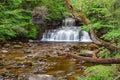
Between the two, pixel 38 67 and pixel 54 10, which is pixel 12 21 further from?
pixel 38 67

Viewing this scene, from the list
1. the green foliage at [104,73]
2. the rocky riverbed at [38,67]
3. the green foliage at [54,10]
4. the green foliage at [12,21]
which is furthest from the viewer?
the green foliage at [54,10]

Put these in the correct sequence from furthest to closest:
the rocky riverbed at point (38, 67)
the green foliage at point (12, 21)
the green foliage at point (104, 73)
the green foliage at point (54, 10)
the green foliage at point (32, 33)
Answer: the green foliage at point (54, 10) → the green foliage at point (32, 33) → the green foliage at point (12, 21) → the rocky riverbed at point (38, 67) → the green foliage at point (104, 73)

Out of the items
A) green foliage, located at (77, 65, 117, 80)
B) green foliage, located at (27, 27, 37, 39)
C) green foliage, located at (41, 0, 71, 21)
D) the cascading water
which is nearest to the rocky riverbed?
green foliage, located at (77, 65, 117, 80)

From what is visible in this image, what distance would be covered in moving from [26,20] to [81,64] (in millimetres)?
13211

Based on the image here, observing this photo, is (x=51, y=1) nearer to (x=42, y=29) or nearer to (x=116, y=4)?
(x=42, y=29)

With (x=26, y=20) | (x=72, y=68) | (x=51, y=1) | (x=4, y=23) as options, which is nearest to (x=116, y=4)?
(x=72, y=68)

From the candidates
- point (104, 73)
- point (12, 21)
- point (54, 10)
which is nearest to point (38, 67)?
point (104, 73)

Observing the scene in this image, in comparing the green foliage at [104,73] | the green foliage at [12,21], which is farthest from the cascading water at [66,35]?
the green foliage at [104,73]

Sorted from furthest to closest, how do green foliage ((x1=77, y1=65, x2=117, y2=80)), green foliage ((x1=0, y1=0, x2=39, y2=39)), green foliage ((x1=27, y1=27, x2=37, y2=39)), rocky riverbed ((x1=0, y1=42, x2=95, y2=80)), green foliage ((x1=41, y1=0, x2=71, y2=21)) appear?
green foliage ((x1=41, y1=0, x2=71, y2=21))
green foliage ((x1=27, y1=27, x2=37, y2=39))
green foliage ((x1=0, y1=0, x2=39, y2=39))
rocky riverbed ((x1=0, y1=42, x2=95, y2=80))
green foliage ((x1=77, y1=65, x2=117, y2=80))

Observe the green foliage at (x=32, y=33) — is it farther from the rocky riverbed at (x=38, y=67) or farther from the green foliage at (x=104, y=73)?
the green foliage at (x=104, y=73)

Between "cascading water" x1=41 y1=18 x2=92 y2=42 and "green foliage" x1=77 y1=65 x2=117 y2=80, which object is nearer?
"green foliage" x1=77 y1=65 x2=117 y2=80

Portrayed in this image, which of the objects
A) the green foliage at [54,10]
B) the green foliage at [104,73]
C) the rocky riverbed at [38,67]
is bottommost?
the rocky riverbed at [38,67]

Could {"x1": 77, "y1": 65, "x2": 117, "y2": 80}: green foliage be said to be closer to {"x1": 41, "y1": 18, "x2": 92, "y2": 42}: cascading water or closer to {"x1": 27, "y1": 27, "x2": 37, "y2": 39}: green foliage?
{"x1": 41, "y1": 18, "x2": 92, "y2": 42}: cascading water

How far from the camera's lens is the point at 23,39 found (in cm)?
2189
